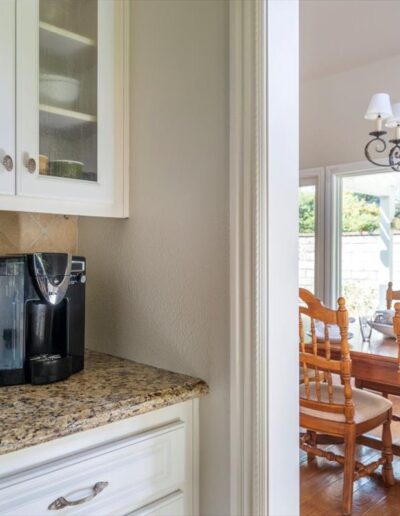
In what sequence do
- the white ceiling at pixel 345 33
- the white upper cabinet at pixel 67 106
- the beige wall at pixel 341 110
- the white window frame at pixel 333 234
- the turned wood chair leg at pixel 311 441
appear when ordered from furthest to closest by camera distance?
Result: the white window frame at pixel 333 234
the beige wall at pixel 341 110
the white ceiling at pixel 345 33
the turned wood chair leg at pixel 311 441
the white upper cabinet at pixel 67 106

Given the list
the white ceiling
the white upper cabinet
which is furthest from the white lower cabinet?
the white ceiling

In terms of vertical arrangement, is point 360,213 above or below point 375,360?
above

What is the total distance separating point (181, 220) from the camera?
121 centimetres

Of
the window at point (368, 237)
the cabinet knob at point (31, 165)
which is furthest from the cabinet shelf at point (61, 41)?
the window at point (368, 237)

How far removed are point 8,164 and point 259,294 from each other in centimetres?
69

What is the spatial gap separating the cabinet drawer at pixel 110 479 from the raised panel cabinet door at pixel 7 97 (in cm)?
66

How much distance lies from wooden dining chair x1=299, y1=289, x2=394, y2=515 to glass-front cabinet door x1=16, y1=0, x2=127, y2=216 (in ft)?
3.80

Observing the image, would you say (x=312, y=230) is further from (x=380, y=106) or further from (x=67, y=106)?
(x=67, y=106)

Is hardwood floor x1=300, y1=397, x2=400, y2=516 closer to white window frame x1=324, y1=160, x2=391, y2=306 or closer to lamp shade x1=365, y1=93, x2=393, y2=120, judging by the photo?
white window frame x1=324, y1=160, x2=391, y2=306

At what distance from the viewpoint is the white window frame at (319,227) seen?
4.02m

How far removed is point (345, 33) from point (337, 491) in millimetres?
2892

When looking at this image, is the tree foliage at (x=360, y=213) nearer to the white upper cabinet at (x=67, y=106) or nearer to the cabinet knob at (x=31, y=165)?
the white upper cabinet at (x=67, y=106)

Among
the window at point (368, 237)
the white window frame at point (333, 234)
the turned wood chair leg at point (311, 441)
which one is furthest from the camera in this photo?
the white window frame at point (333, 234)

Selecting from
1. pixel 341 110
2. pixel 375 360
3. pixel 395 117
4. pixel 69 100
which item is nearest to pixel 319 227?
pixel 341 110
